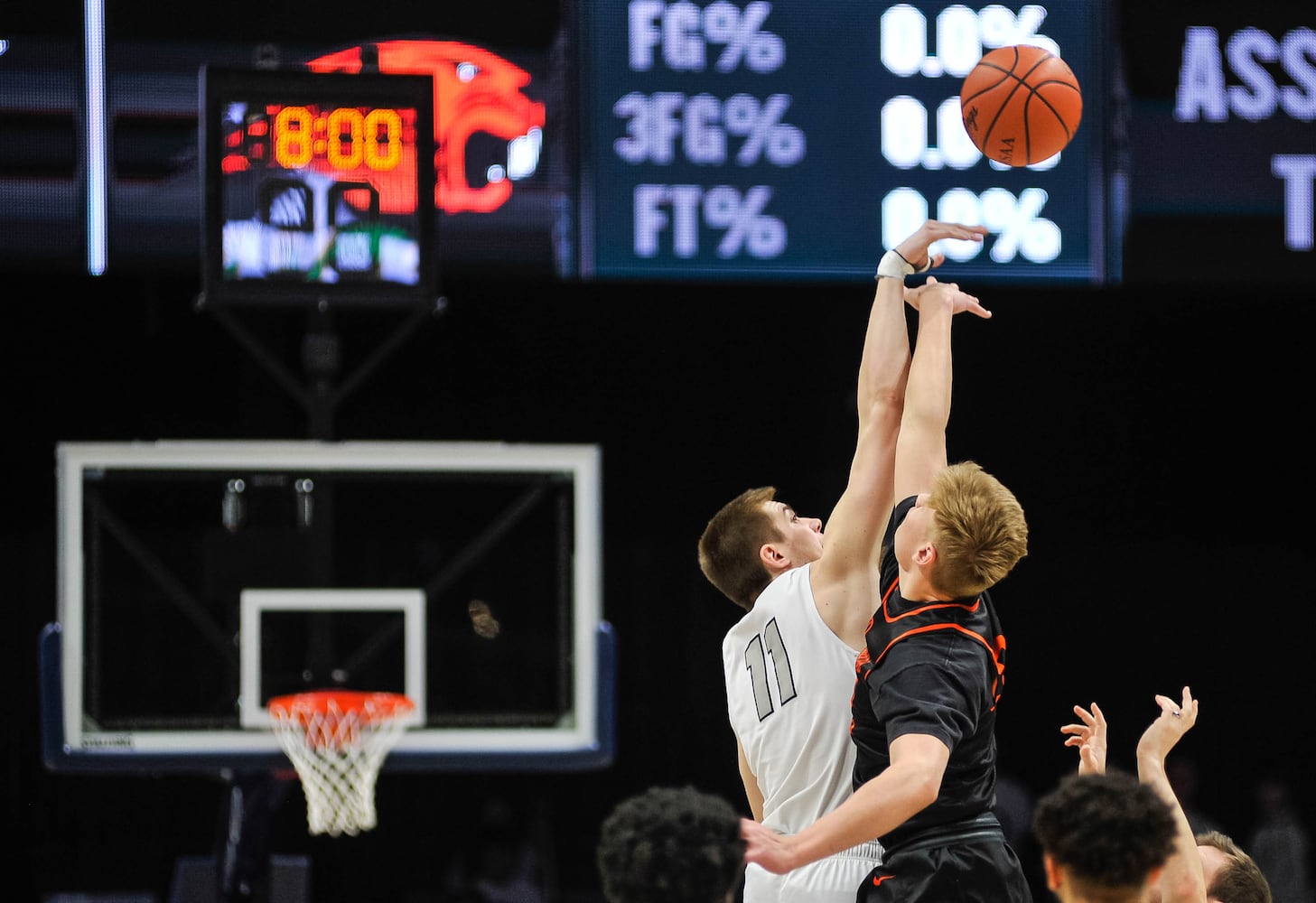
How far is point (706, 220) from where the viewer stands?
7094mm

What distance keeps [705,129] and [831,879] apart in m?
4.26

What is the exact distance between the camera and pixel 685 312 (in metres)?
9.84

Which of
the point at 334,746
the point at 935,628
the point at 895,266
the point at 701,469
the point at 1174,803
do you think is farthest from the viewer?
the point at 701,469

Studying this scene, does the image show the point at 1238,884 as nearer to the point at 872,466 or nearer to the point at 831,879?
the point at 831,879

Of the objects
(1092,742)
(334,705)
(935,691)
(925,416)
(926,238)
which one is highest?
(926,238)

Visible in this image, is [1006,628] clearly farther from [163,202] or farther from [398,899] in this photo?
[163,202]

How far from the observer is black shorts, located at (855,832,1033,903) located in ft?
9.95

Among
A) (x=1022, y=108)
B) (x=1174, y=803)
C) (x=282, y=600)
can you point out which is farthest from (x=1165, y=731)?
(x=282, y=600)

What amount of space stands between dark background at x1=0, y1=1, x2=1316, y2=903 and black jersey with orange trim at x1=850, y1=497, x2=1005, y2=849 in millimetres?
6081

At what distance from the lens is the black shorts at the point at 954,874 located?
3.03 metres

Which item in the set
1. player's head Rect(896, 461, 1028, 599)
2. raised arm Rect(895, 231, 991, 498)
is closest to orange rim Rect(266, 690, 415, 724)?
raised arm Rect(895, 231, 991, 498)

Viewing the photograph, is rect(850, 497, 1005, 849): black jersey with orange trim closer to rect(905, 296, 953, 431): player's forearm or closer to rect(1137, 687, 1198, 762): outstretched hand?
rect(905, 296, 953, 431): player's forearm

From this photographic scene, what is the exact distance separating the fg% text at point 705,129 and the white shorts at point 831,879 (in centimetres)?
412

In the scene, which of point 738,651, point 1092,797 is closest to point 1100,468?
point 738,651
